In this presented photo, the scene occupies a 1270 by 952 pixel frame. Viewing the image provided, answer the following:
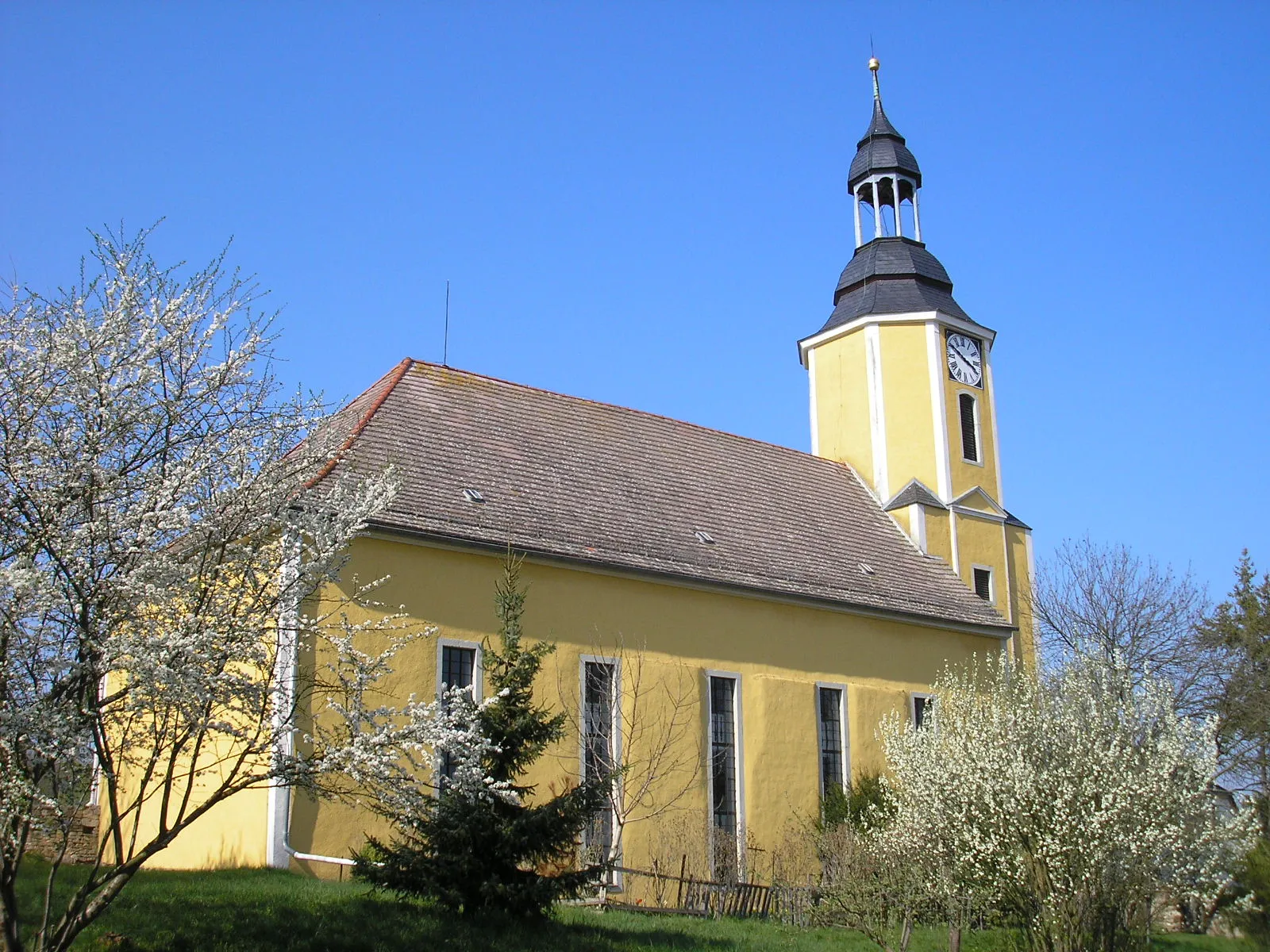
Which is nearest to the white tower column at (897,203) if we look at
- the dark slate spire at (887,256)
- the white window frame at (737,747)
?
the dark slate spire at (887,256)

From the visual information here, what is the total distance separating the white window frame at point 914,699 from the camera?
23.8 meters

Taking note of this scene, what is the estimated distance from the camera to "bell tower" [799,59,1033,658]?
27.8 meters

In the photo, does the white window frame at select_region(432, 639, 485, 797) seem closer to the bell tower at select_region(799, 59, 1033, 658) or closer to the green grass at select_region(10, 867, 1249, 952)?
the green grass at select_region(10, 867, 1249, 952)

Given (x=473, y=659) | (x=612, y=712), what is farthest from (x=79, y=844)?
(x=612, y=712)

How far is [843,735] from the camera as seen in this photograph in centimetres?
2277

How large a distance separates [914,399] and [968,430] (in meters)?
1.61

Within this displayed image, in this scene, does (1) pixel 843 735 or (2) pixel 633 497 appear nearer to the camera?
(1) pixel 843 735

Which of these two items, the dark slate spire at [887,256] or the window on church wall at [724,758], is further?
the dark slate spire at [887,256]

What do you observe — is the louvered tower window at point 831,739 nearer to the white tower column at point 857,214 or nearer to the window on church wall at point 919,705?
the window on church wall at point 919,705

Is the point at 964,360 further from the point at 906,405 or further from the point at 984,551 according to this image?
the point at 984,551

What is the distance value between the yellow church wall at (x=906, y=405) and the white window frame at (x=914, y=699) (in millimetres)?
5547

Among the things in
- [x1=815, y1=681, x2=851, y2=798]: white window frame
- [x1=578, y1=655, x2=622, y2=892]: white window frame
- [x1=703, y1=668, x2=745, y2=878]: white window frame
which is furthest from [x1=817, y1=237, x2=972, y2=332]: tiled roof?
[x1=578, y1=655, x2=622, y2=892]: white window frame

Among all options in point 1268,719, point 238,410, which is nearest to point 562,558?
point 238,410

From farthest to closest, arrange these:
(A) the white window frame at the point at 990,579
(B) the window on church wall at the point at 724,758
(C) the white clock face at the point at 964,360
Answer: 1. (C) the white clock face at the point at 964,360
2. (A) the white window frame at the point at 990,579
3. (B) the window on church wall at the point at 724,758
